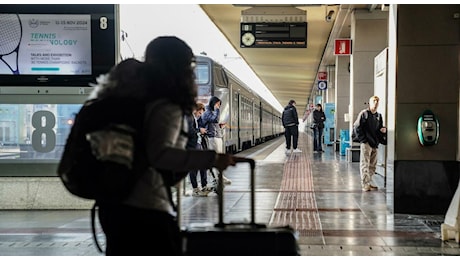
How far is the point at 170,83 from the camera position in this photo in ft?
8.00

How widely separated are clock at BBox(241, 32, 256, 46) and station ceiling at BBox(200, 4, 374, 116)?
1.02 m

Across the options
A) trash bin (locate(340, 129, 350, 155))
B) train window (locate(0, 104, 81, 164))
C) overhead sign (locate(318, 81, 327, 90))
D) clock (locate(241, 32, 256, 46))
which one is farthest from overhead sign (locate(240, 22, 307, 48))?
overhead sign (locate(318, 81, 327, 90))

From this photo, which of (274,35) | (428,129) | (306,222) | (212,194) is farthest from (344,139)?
(306,222)

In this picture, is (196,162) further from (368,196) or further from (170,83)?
(368,196)

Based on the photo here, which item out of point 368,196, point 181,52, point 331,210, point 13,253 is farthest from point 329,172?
point 181,52

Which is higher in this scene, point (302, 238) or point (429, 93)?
point (429, 93)

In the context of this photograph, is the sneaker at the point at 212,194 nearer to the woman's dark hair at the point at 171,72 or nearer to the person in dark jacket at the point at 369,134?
the person in dark jacket at the point at 369,134

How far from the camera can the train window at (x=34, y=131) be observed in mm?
7539

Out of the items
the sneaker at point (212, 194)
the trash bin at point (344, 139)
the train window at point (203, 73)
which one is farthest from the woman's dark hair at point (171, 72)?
the trash bin at point (344, 139)

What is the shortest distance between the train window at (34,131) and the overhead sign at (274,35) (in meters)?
7.66

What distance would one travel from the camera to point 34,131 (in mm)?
7562

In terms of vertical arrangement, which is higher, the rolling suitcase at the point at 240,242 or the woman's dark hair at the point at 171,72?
the woman's dark hair at the point at 171,72

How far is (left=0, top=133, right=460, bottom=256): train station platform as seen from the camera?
5.16m

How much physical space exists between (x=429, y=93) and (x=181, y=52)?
5.29 m
